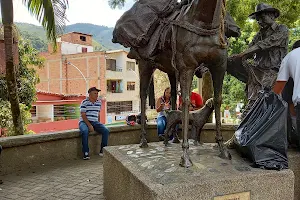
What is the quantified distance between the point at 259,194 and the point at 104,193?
2.24 meters

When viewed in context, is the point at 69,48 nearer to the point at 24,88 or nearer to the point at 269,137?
the point at 24,88

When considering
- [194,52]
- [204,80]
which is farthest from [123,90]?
[194,52]

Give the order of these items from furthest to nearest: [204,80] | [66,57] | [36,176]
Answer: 1. [66,57]
2. [204,80]
3. [36,176]

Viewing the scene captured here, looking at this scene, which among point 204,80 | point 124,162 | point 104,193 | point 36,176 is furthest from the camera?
point 204,80

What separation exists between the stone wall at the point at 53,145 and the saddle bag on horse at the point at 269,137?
12.1 feet

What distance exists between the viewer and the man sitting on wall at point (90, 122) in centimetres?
663

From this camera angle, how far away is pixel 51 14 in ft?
25.5

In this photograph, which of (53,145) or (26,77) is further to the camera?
(26,77)

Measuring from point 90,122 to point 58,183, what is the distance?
6.36 ft

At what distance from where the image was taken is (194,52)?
3527 millimetres

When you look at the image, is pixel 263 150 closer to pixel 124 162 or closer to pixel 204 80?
pixel 124 162

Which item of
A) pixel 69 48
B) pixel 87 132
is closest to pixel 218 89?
pixel 87 132

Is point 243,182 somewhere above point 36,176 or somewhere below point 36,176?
above

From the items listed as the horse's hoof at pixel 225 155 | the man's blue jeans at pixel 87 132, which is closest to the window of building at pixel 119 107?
the man's blue jeans at pixel 87 132
